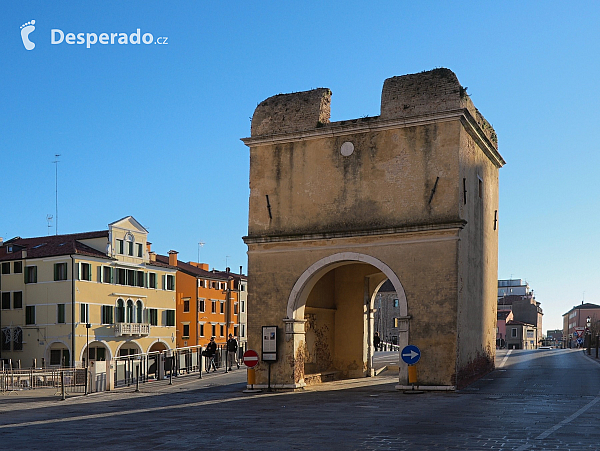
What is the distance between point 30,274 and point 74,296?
17.8ft

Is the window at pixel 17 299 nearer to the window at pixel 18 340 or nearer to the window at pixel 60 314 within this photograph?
the window at pixel 18 340

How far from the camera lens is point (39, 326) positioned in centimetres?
6053

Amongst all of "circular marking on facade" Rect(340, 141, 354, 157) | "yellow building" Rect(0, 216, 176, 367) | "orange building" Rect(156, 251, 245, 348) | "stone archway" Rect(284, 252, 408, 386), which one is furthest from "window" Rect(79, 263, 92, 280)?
"circular marking on facade" Rect(340, 141, 354, 157)

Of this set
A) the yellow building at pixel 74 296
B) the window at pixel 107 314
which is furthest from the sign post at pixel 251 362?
the window at pixel 107 314

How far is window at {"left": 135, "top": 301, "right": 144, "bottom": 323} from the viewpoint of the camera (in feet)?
221

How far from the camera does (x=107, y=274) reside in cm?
6372

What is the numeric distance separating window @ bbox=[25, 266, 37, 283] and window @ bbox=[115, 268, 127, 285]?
6930mm

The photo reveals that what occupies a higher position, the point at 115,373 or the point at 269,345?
the point at 269,345

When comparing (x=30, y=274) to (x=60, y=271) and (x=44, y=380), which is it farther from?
(x=44, y=380)

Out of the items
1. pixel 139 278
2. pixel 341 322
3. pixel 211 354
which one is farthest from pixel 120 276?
pixel 341 322

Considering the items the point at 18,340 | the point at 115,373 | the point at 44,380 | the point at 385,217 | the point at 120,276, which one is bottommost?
the point at 18,340

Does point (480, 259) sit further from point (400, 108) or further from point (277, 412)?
point (277, 412)

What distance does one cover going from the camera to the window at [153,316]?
6931 cm

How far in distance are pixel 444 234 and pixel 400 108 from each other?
14.1 feet
